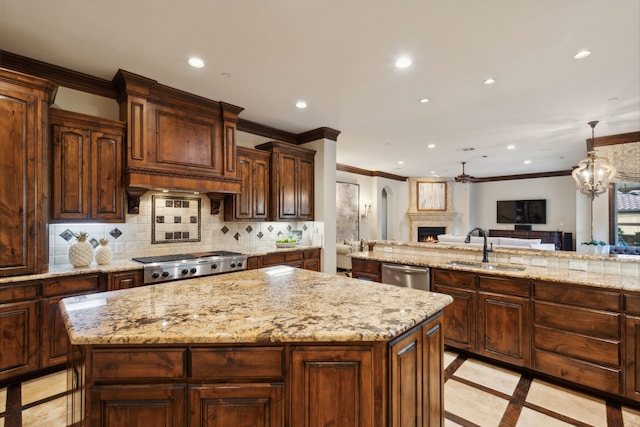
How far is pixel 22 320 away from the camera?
2.46 m

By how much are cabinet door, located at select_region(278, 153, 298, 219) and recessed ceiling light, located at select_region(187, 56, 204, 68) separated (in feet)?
6.49

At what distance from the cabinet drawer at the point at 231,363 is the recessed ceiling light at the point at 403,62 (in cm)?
268

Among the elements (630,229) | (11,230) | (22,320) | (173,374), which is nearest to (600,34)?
(173,374)

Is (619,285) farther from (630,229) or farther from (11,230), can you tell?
(630,229)

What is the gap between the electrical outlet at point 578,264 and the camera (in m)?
2.86

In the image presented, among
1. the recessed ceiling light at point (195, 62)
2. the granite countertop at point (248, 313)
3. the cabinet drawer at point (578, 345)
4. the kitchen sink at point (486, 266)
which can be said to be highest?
A: the recessed ceiling light at point (195, 62)

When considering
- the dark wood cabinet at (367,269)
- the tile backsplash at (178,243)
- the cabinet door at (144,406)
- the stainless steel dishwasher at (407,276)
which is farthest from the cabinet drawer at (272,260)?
Result: the cabinet door at (144,406)

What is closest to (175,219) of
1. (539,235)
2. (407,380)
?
(407,380)

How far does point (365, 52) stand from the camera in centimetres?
264

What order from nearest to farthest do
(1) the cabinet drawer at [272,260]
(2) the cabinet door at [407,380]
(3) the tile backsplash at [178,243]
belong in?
1. (2) the cabinet door at [407,380]
2. (3) the tile backsplash at [178,243]
3. (1) the cabinet drawer at [272,260]

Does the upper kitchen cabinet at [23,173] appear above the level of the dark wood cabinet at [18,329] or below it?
above

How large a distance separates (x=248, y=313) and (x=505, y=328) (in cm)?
250

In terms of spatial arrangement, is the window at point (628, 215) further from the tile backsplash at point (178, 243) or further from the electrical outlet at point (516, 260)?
the tile backsplash at point (178, 243)

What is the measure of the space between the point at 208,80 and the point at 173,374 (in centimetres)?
297
